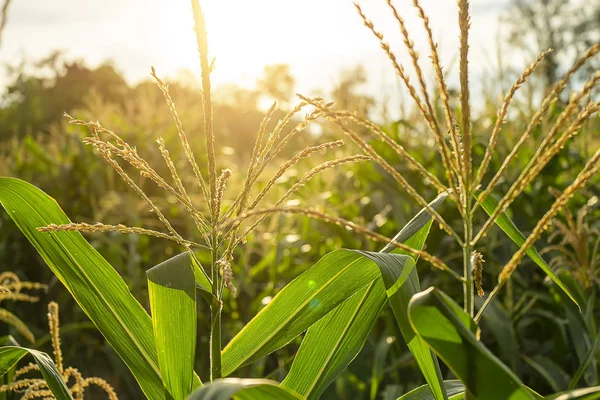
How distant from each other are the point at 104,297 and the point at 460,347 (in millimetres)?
644

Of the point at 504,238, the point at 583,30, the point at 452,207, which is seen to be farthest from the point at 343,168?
the point at 583,30

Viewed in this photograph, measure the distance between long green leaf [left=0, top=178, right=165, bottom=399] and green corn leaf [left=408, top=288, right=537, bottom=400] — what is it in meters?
0.56

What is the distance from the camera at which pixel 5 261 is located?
486 centimetres

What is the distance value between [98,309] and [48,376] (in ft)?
0.49

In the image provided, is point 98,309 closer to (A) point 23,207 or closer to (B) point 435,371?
(A) point 23,207

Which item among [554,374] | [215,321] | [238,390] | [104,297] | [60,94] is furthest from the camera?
[60,94]

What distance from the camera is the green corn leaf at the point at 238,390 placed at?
0.64 metres

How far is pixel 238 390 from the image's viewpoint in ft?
2.14

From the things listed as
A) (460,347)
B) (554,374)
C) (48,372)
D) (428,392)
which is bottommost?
(554,374)

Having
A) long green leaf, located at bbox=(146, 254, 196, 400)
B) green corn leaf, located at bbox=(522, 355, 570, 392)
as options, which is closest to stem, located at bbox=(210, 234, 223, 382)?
long green leaf, located at bbox=(146, 254, 196, 400)

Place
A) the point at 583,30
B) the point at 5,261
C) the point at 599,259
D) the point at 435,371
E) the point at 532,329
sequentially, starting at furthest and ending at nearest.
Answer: the point at 583,30 → the point at 5,261 → the point at 532,329 → the point at 599,259 → the point at 435,371

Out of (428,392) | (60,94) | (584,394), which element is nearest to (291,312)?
(428,392)

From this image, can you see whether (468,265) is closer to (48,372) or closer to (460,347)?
(460,347)

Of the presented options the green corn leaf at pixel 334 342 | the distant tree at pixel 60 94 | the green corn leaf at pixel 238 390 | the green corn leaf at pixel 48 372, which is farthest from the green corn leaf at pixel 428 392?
the distant tree at pixel 60 94
